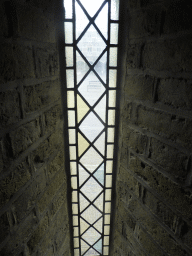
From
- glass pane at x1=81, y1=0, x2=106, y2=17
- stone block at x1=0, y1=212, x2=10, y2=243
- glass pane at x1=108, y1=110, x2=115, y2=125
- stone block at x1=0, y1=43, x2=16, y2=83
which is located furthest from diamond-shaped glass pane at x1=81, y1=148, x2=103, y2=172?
glass pane at x1=81, y1=0, x2=106, y2=17

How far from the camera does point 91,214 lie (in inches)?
48.2

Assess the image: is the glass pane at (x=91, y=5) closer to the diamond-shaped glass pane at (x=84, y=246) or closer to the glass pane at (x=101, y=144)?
the glass pane at (x=101, y=144)

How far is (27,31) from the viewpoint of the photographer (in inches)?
22.6

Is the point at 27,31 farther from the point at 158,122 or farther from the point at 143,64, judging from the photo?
the point at 158,122

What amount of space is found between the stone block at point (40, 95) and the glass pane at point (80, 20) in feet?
0.89

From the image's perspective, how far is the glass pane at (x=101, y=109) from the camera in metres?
0.92

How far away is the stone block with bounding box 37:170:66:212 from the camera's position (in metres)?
0.79

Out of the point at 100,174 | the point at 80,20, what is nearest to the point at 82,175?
the point at 100,174

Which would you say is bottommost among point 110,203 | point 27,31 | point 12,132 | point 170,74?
point 110,203

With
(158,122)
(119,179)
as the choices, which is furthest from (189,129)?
(119,179)

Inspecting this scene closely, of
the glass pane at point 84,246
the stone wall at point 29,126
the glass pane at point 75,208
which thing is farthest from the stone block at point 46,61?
the glass pane at point 84,246

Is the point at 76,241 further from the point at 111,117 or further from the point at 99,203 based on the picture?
the point at 111,117

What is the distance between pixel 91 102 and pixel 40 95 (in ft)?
1.02

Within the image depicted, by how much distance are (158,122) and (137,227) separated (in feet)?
1.99
